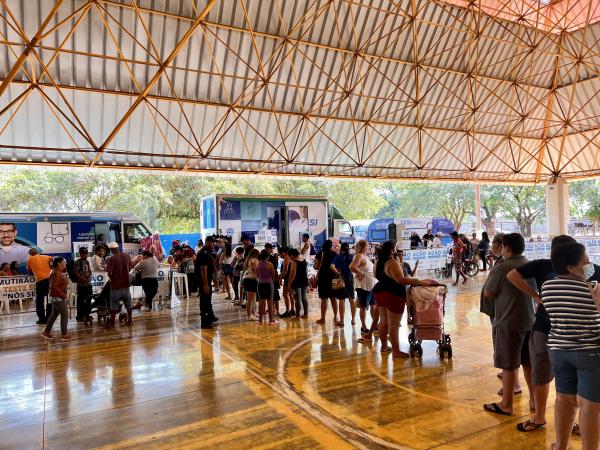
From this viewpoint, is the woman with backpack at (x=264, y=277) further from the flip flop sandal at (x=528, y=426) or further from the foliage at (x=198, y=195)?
the foliage at (x=198, y=195)

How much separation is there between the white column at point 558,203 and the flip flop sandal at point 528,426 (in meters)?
18.0

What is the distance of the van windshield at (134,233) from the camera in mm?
13913

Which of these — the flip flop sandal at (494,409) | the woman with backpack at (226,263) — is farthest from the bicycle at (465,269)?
the flip flop sandal at (494,409)

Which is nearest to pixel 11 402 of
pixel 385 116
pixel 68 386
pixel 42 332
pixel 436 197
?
pixel 68 386

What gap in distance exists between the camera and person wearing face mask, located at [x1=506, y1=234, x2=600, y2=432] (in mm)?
3236

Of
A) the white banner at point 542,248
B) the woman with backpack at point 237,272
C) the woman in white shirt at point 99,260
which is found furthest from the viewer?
the white banner at point 542,248

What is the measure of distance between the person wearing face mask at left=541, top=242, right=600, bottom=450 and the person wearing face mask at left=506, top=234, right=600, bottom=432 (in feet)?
1.46

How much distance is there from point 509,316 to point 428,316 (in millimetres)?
1860

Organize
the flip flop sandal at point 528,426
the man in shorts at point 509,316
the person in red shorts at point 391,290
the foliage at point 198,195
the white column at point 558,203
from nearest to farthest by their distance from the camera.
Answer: the flip flop sandal at point 528,426 → the man in shorts at point 509,316 → the person in red shorts at point 391,290 → the white column at point 558,203 → the foliage at point 198,195

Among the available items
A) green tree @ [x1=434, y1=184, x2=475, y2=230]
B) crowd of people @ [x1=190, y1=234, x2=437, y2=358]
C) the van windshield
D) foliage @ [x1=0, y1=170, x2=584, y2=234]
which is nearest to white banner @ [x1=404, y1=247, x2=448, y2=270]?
foliage @ [x1=0, y1=170, x2=584, y2=234]

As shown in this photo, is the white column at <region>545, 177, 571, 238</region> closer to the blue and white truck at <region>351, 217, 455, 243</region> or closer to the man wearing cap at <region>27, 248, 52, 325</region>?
the blue and white truck at <region>351, 217, 455, 243</region>

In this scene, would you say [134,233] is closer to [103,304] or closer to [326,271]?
[103,304]

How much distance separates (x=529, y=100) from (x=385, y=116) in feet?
21.6

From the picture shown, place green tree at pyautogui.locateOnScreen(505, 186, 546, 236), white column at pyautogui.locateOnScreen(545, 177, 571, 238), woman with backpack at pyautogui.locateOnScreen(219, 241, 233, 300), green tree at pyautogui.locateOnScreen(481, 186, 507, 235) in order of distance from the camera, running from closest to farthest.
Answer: woman with backpack at pyautogui.locateOnScreen(219, 241, 233, 300) < white column at pyautogui.locateOnScreen(545, 177, 571, 238) < green tree at pyautogui.locateOnScreen(505, 186, 546, 236) < green tree at pyautogui.locateOnScreen(481, 186, 507, 235)
